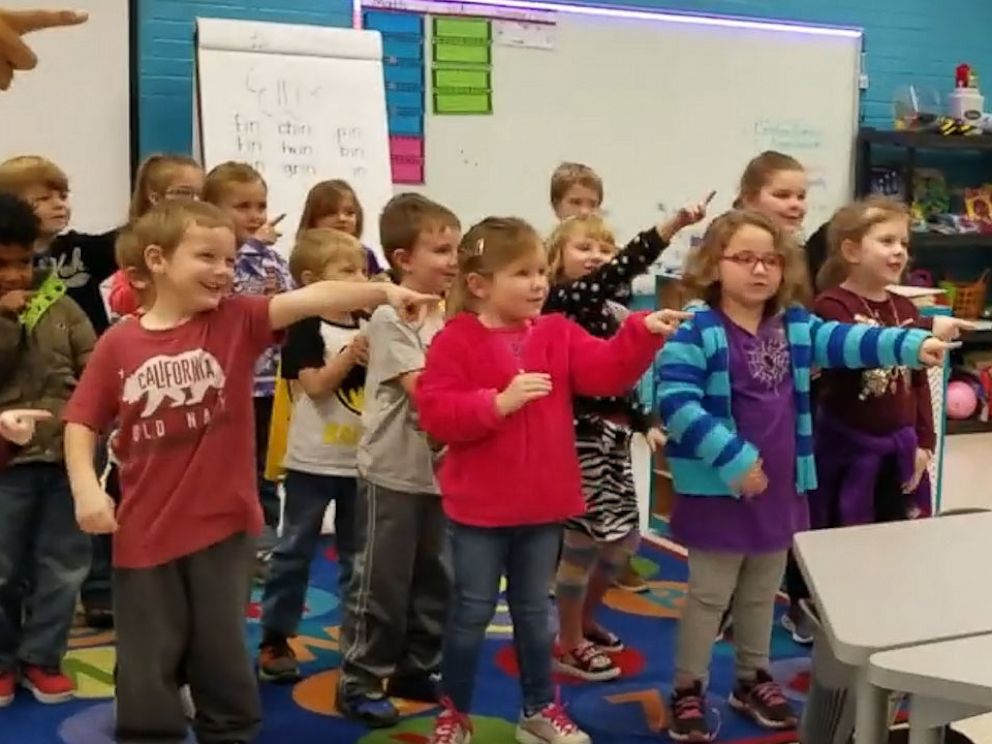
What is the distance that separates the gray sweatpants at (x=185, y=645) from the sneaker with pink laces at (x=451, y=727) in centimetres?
36

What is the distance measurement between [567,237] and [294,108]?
2.04 meters

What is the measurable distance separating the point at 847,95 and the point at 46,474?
4635mm

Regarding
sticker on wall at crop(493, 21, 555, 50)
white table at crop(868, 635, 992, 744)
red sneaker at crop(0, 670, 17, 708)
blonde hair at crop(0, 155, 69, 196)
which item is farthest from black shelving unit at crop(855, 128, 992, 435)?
white table at crop(868, 635, 992, 744)

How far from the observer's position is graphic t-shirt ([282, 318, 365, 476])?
2693 millimetres

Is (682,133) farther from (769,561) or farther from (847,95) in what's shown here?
(769,561)

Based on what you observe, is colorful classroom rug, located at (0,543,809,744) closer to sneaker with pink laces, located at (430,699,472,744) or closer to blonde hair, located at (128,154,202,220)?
sneaker with pink laces, located at (430,699,472,744)

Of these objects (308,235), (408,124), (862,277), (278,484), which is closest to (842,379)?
(862,277)

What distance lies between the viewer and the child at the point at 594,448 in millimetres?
2824

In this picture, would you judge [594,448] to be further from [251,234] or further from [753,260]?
[251,234]

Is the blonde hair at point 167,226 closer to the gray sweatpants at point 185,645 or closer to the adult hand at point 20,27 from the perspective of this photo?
the adult hand at point 20,27

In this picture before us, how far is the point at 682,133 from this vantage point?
5844mm

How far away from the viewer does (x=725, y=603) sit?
8.49 feet

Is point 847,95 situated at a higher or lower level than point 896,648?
higher

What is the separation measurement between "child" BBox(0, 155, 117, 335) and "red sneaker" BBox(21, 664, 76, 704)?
2.58 ft
